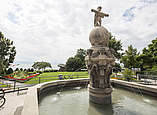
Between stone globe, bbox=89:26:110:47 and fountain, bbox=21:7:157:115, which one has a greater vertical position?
stone globe, bbox=89:26:110:47

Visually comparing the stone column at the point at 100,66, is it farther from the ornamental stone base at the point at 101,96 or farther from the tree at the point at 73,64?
the tree at the point at 73,64

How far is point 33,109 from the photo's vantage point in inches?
133

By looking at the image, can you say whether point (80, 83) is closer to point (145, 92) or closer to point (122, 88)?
point (122, 88)

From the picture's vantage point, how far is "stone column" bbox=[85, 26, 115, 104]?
253 inches

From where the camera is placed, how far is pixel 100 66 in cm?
652

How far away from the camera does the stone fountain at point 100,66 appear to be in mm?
6426

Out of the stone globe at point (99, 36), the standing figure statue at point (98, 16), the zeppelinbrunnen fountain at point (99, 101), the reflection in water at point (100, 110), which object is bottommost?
the reflection in water at point (100, 110)

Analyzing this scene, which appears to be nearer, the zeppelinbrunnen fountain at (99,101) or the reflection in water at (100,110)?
the reflection in water at (100,110)

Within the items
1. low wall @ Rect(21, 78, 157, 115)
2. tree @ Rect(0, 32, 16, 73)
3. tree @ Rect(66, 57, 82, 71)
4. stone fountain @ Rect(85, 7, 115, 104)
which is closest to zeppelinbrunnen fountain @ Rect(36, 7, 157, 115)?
stone fountain @ Rect(85, 7, 115, 104)

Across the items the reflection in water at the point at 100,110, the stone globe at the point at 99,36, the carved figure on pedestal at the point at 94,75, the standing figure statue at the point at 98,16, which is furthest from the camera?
the standing figure statue at the point at 98,16

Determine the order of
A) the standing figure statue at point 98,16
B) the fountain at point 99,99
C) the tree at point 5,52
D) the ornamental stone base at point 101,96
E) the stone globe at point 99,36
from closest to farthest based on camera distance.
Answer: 1. the fountain at point 99,99
2. the ornamental stone base at point 101,96
3. the stone globe at point 99,36
4. the standing figure statue at point 98,16
5. the tree at point 5,52

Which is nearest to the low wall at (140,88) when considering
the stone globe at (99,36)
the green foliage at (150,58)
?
the stone globe at (99,36)

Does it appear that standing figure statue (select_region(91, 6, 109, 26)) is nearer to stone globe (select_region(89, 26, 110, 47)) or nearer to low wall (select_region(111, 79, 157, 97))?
stone globe (select_region(89, 26, 110, 47))

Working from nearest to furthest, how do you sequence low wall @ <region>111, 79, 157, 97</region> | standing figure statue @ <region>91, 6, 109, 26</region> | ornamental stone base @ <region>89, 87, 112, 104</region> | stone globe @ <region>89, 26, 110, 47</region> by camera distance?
ornamental stone base @ <region>89, 87, 112, 104</region>, stone globe @ <region>89, 26, 110, 47</region>, low wall @ <region>111, 79, 157, 97</region>, standing figure statue @ <region>91, 6, 109, 26</region>
